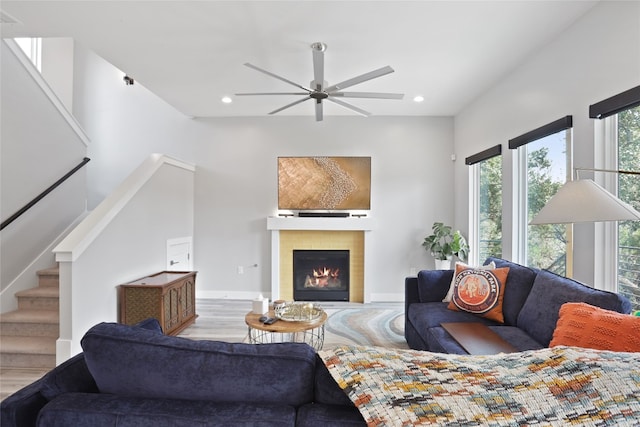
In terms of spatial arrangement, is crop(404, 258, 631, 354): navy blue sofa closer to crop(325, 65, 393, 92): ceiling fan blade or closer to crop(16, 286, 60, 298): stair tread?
crop(325, 65, 393, 92): ceiling fan blade

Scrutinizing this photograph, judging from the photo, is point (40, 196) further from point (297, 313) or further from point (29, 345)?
point (297, 313)

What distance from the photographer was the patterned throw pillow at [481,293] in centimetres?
257

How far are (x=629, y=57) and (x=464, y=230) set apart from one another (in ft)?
9.32

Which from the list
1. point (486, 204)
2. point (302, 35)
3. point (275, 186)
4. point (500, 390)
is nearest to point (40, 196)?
point (275, 186)

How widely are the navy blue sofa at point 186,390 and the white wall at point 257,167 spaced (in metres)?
4.02

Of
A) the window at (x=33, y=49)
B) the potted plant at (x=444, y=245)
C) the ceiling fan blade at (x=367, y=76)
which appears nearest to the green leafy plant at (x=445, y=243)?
the potted plant at (x=444, y=245)

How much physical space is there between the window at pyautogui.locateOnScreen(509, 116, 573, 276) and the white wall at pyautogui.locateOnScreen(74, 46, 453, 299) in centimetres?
166

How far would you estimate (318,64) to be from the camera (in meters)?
2.45

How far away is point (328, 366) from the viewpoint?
0.89 meters

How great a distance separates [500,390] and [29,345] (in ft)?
11.6

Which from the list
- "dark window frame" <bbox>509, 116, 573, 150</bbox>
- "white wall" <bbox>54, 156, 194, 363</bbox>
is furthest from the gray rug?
"dark window frame" <bbox>509, 116, 573, 150</bbox>

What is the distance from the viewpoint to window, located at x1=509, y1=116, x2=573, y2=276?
2.68 m

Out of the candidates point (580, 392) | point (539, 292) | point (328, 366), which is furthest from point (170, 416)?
point (539, 292)

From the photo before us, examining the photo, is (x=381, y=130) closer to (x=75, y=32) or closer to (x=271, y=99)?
(x=271, y=99)
